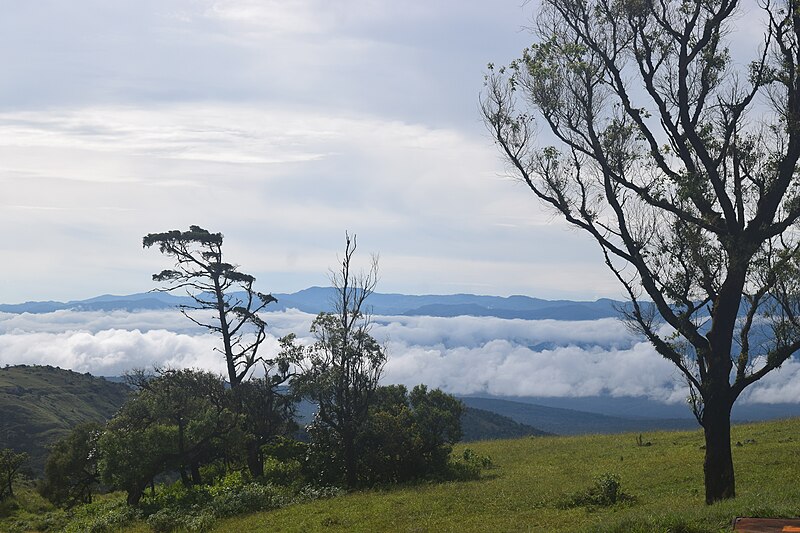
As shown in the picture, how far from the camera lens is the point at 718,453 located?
58.4 feet

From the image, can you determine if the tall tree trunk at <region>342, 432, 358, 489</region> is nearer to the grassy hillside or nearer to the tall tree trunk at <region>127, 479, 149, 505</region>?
the grassy hillside

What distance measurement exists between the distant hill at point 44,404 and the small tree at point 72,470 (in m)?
58.3

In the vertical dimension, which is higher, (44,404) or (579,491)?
(579,491)

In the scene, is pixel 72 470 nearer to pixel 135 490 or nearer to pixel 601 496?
pixel 135 490

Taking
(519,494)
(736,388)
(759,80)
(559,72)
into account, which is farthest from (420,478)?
(759,80)

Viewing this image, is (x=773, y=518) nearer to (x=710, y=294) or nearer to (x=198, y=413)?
(x=710, y=294)

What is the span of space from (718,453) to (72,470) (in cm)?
4496

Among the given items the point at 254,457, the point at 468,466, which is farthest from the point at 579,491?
the point at 254,457

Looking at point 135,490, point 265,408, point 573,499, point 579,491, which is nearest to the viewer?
point 573,499

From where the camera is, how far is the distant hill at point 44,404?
4751 inches

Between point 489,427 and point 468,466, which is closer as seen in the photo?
point 468,466

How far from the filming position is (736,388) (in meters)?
17.7

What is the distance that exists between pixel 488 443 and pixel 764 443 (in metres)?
19.4

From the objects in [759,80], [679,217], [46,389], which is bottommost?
[46,389]
